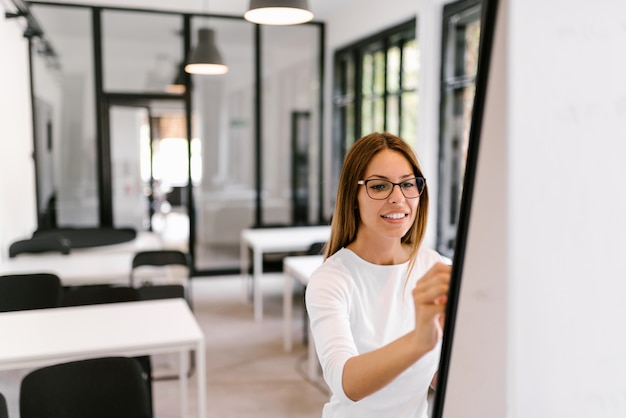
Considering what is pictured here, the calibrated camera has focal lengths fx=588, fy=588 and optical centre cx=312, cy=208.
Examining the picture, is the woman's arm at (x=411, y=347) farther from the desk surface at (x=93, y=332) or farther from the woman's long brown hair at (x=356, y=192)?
the desk surface at (x=93, y=332)

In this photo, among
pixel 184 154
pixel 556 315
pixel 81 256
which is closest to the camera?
pixel 556 315

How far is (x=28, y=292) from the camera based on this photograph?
3.31 meters

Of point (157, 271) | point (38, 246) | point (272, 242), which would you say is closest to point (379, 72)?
point (272, 242)

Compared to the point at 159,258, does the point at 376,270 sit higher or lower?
higher

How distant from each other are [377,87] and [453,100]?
160 centimetres

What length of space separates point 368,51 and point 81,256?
411cm

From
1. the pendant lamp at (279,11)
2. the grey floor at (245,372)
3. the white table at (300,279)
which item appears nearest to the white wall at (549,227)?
the grey floor at (245,372)

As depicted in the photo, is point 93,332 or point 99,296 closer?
point 93,332

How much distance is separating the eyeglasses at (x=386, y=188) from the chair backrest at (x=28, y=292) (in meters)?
2.56

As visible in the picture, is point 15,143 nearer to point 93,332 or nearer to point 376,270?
point 93,332

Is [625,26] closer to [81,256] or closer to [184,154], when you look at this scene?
[81,256]

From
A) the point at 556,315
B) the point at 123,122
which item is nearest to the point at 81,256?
the point at 123,122

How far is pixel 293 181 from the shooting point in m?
8.05

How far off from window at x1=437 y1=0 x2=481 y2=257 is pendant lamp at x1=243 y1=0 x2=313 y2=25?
7.32ft
